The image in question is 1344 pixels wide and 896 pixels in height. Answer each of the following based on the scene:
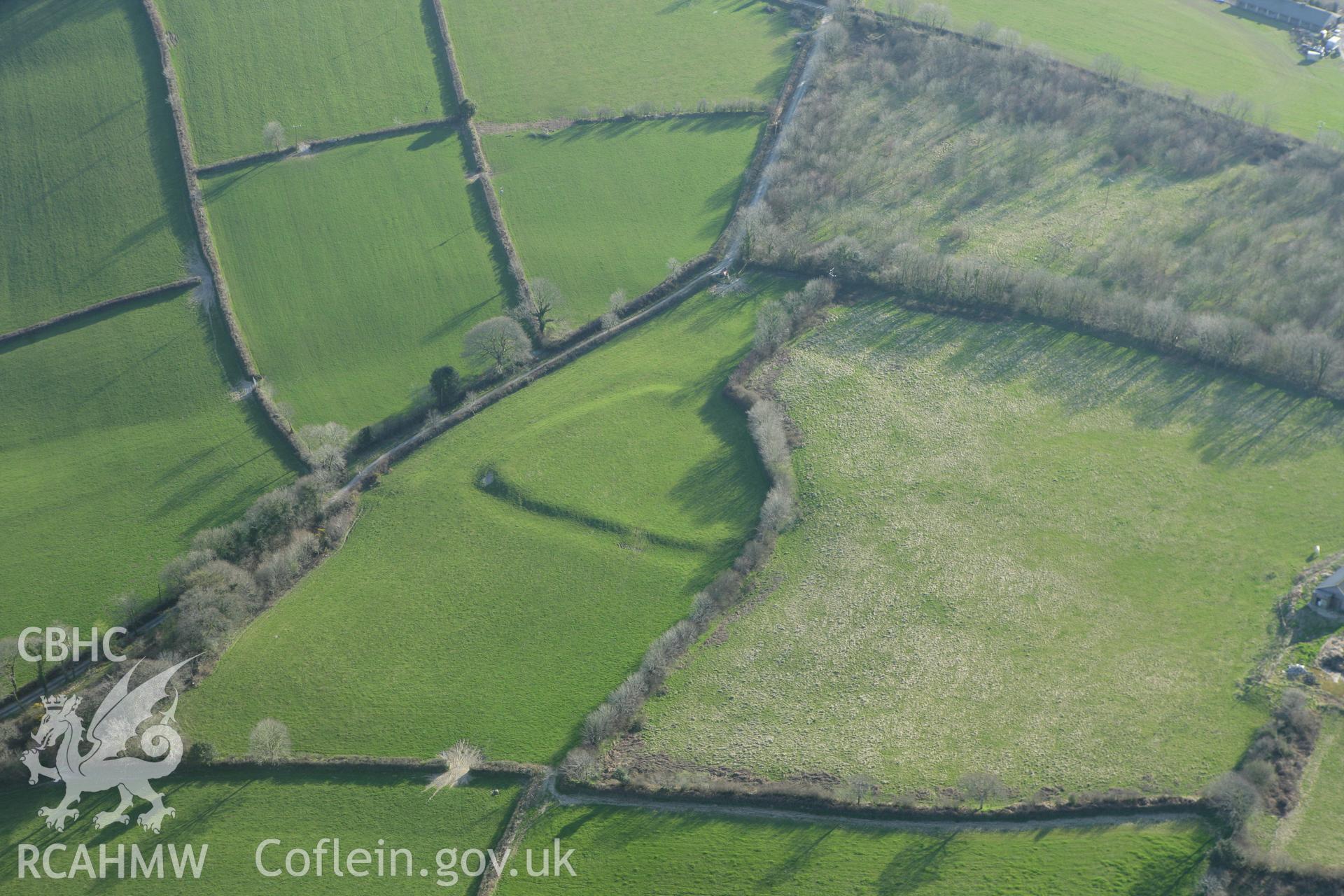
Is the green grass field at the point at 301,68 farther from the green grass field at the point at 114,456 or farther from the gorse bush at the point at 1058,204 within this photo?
the gorse bush at the point at 1058,204

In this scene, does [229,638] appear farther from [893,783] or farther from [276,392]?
[893,783]

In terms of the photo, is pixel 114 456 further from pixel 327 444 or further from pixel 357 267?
pixel 357 267

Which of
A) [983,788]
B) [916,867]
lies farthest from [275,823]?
[983,788]

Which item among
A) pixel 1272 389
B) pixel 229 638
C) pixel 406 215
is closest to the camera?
pixel 229 638

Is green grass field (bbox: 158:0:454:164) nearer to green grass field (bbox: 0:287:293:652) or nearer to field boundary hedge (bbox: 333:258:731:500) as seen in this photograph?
green grass field (bbox: 0:287:293:652)

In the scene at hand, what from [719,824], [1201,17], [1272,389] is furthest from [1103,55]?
[719,824]

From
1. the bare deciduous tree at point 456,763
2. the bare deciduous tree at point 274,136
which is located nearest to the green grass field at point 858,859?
the bare deciduous tree at point 456,763
